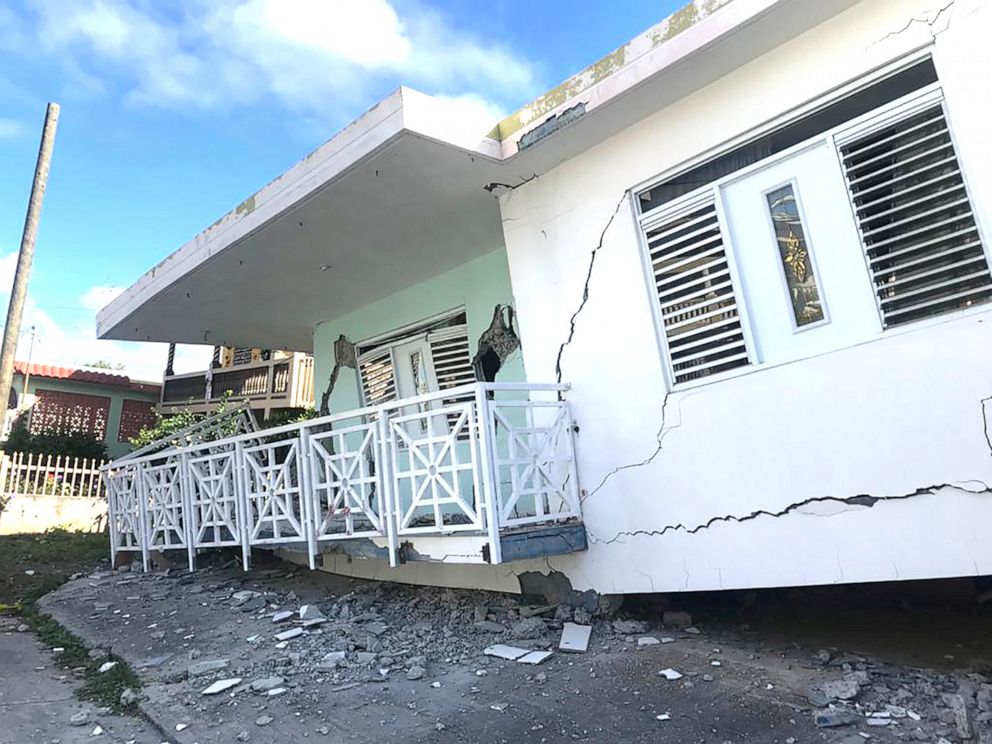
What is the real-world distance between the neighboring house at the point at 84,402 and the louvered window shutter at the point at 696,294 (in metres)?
16.6

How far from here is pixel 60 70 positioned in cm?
920

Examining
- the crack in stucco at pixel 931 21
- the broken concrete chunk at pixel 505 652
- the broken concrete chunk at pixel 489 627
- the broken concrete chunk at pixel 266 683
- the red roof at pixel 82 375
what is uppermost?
the red roof at pixel 82 375

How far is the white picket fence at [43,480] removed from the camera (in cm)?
1157

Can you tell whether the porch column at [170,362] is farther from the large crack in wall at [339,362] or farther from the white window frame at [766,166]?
the white window frame at [766,166]

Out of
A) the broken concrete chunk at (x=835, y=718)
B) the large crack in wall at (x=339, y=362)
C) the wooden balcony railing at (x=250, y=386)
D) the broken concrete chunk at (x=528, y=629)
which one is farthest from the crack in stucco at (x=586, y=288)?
the wooden balcony railing at (x=250, y=386)

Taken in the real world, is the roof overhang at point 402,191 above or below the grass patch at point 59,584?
above

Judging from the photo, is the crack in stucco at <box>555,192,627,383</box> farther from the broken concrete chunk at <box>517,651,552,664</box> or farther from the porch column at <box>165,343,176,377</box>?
the porch column at <box>165,343,176,377</box>

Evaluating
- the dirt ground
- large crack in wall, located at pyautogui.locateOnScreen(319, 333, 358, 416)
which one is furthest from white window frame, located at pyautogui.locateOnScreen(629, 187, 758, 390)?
large crack in wall, located at pyautogui.locateOnScreen(319, 333, 358, 416)

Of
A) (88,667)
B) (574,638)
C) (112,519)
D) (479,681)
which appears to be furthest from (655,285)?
(112,519)

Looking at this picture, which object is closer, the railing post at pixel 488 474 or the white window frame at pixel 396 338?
the railing post at pixel 488 474

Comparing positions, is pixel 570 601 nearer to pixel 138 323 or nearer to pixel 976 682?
pixel 976 682

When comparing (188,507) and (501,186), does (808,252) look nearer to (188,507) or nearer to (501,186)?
(501,186)

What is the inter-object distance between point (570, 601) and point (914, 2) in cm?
415

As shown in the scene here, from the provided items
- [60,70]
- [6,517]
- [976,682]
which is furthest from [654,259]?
[6,517]
